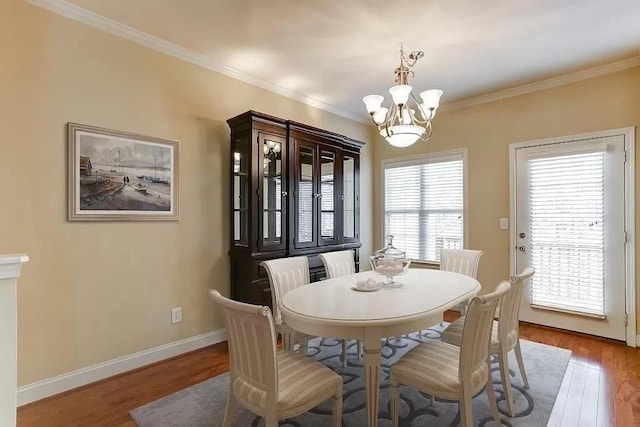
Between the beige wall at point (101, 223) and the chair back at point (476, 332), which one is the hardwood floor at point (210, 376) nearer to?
the beige wall at point (101, 223)

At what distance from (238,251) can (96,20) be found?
2115mm

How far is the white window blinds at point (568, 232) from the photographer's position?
3324 millimetres

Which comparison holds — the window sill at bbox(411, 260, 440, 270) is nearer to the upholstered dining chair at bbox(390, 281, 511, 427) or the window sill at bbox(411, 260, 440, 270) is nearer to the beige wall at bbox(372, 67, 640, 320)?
the beige wall at bbox(372, 67, 640, 320)

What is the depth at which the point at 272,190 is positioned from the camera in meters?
3.34

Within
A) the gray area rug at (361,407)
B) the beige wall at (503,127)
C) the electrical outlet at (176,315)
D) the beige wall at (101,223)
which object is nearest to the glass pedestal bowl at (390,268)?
the gray area rug at (361,407)

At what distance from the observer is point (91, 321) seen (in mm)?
2512

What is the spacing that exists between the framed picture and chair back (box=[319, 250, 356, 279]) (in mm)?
1379

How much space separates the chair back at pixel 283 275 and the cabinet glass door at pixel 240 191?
65cm

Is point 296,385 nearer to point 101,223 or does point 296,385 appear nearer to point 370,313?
point 370,313

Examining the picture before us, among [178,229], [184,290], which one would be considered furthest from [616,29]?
[184,290]

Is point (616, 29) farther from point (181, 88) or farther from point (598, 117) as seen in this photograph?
point (181, 88)

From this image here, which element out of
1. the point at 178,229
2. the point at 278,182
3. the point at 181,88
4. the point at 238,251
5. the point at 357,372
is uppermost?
the point at 181,88

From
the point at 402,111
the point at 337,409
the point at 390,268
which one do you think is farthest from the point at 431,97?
the point at 337,409

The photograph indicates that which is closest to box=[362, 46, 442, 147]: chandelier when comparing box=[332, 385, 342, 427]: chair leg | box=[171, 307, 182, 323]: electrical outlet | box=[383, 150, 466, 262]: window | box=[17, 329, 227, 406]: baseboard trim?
box=[332, 385, 342, 427]: chair leg
